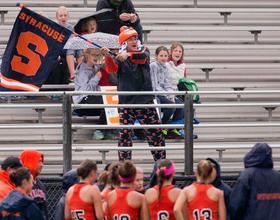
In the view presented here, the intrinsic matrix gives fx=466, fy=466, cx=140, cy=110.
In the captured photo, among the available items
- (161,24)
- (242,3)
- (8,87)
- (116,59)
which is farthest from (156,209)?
(242,3)

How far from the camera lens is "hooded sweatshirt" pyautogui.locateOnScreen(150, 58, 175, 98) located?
7.39 m

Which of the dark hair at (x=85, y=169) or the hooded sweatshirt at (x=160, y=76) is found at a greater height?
the hooded sweatshirt at (x=160, y=76)

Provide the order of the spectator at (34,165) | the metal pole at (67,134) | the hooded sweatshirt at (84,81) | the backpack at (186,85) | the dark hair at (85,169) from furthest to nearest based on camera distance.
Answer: the backpack at (186,85)
the hooded sweatshirt at (84,81)
the metal pole at (67,134)
the spectator at (34,165)
the dark hair at (85,169)

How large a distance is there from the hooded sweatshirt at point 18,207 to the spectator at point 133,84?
2.25 meters

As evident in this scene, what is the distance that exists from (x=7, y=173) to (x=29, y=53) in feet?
6.86

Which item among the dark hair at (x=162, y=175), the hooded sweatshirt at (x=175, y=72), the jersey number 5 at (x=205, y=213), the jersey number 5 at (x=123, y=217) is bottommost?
the jersey number 5 at (x=123, y=217)

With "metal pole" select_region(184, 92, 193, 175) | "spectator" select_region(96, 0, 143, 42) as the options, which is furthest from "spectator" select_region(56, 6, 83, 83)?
"metal pole" select_region(184, 92, 193, 175)

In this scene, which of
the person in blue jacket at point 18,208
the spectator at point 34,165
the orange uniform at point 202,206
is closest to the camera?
the person in blue jacket at point 18,208

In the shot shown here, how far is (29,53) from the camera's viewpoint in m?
6.21

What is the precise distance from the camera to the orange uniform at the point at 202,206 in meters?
4.43

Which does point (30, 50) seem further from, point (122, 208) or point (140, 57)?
point (122, 208)

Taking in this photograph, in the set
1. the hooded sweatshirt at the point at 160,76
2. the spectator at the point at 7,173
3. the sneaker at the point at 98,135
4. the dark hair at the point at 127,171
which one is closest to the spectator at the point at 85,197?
the dark hair at the point at 127,171

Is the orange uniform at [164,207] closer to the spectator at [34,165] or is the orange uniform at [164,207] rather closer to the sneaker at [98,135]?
the spectator at [34,165]

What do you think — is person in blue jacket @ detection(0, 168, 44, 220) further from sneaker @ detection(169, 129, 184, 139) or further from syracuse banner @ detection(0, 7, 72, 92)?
sneaker @ detection(169, 129, 184, 139)
